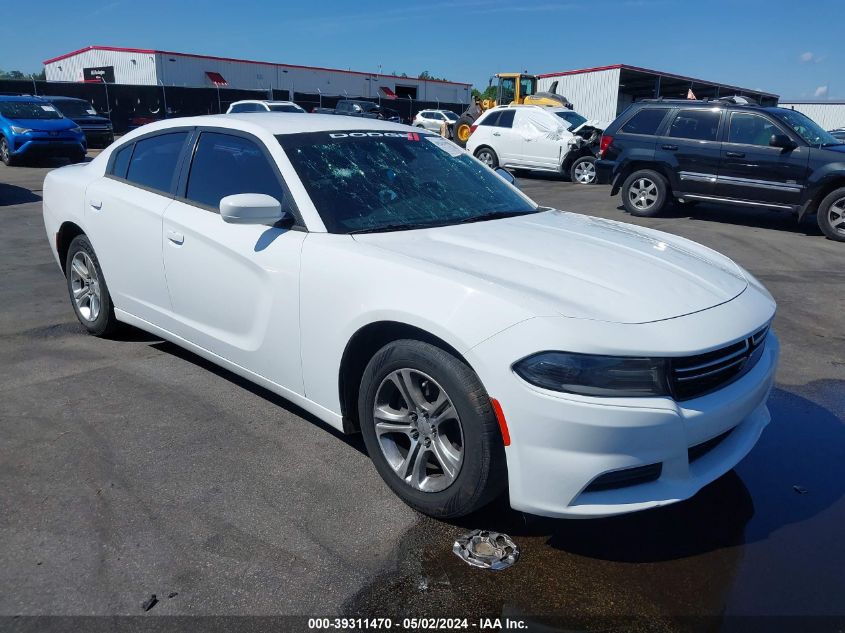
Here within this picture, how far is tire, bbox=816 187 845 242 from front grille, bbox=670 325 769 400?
27.1 feet

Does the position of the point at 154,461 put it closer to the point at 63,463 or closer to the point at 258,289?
the point at 63,463

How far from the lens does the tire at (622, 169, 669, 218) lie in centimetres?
1120

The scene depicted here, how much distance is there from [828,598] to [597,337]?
129 centimetres

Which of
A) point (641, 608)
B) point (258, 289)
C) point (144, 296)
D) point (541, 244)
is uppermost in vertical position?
point (541, 244)

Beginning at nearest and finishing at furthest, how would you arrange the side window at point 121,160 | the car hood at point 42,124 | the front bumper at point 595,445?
the front bumper at point 595,445 → the side window at point 121,160 → the car hood at point 42,124

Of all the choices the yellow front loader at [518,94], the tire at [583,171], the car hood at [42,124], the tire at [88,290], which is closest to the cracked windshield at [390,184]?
the tire at [88,290]

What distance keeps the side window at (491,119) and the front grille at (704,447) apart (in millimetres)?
15576

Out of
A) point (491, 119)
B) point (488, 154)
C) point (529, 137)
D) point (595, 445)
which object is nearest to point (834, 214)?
point (529, 137)

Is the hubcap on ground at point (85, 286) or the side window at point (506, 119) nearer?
the hubcap on ground at point (85, 286)

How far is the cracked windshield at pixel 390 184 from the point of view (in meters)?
3.40

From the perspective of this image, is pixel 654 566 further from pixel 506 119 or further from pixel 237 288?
pixel 506 119

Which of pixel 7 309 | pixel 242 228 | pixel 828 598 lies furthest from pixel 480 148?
pixel 828 598

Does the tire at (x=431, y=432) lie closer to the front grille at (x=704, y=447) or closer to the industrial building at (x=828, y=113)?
the front grille at (x=704, y=447)

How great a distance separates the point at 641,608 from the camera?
2.42 meters
